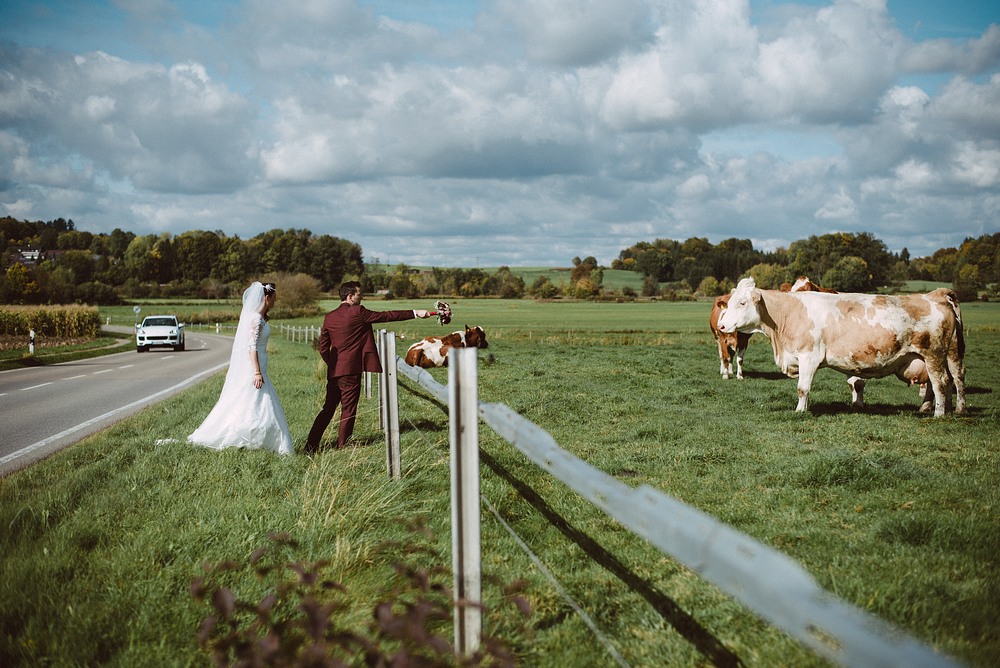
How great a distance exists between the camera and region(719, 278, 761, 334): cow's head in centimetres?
1170

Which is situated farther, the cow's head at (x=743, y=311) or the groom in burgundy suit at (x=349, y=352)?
the cow's head at (x=743, y=311)

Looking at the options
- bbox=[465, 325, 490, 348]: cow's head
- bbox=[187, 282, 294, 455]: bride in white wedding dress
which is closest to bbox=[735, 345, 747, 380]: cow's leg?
bbox=[465, 325, 490, 348]: cow's head

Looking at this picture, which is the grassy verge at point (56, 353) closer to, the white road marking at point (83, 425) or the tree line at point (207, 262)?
the white road marking at point (83, 425)

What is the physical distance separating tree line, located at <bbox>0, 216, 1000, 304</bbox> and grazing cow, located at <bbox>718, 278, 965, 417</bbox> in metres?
64.0

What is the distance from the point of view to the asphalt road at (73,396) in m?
8.74

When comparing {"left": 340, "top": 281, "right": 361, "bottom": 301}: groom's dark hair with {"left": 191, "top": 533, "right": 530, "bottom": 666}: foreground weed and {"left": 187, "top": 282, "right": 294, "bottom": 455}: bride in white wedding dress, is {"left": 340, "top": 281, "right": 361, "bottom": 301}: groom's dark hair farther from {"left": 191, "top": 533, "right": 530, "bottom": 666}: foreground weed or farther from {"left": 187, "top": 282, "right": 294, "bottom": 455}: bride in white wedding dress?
{"left": 191, "top": 533, "right": 530, "bottom": 666}: foreground weed

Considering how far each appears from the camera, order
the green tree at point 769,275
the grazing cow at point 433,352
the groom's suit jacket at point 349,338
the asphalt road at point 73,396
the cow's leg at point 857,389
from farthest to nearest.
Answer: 1. the green tree at point 769,275
2. the grazing cow at point 433,352
3. the cow's leg at point 857,389
4. the asphalt road at point 73,396
5. the groom's suit jacket at point 349,338

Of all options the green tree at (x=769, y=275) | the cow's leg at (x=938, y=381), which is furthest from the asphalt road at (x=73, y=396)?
the green tree at (x=769, y=275)

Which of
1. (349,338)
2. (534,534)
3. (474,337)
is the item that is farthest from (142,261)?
(534,534)

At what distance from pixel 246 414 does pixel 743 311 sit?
8.53 meters

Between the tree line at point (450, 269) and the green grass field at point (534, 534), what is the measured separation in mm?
66138

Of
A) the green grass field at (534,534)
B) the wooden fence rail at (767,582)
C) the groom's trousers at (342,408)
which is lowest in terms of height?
the green grass field at (534,534)

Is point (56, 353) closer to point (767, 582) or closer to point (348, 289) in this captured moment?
point (348, 289)

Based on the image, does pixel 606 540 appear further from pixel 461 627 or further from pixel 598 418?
pixel 598 418
